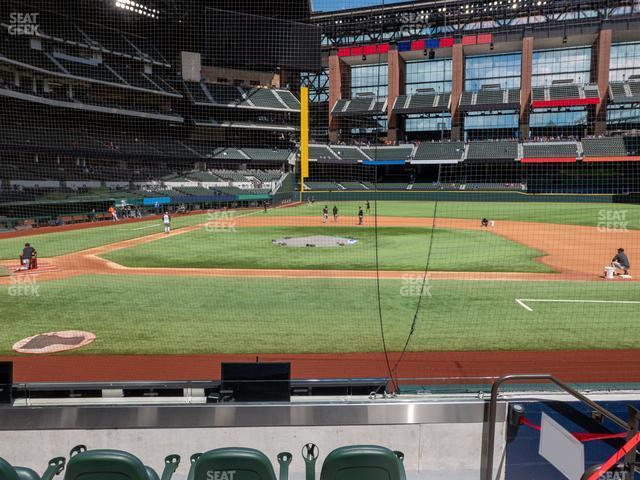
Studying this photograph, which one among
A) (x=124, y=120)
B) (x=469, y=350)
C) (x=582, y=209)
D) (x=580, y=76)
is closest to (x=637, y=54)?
(x=580, y=76)

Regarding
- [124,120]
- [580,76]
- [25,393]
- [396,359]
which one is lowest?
[396,359]

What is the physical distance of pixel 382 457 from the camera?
2.57 metres

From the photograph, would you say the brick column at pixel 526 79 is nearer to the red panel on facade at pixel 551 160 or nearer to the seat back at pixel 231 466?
the red panel on facade at pixel 551 160

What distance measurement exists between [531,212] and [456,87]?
18.6 metres

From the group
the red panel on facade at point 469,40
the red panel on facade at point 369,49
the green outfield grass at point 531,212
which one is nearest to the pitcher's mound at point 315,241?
the green outfield grass at point 531,212

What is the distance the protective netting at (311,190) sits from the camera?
28.5 feet

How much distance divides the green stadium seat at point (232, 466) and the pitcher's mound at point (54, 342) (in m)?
6.14

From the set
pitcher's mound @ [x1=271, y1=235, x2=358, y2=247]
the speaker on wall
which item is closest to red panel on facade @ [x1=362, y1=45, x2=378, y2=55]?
pitcher's mound @ [x1=271, y1=235, x2=358, y2=247]

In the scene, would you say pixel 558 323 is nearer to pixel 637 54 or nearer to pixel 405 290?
pixel 405 290

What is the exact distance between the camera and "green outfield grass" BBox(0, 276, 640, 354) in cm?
794

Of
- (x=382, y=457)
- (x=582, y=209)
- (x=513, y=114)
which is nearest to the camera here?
(x=382, y=457)

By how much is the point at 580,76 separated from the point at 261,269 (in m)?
43.5

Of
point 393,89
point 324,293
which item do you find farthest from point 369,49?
point 324,293

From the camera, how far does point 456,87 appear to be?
4591 centimetres
